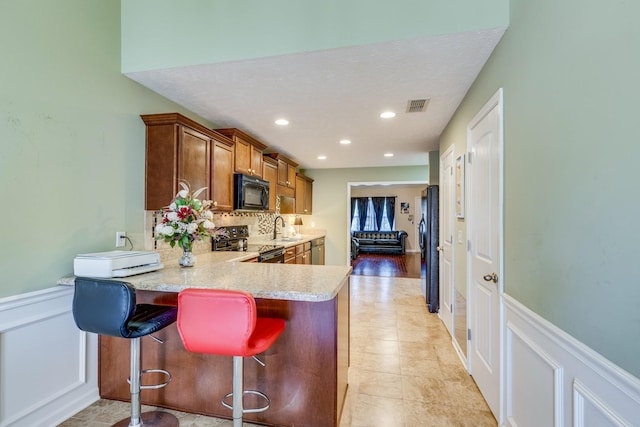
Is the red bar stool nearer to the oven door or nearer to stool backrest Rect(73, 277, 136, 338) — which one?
stool backrest Rect(73, 277, 136, 338)

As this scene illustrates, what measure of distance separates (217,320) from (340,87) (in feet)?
6.51

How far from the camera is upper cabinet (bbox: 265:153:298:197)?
4.81 metres

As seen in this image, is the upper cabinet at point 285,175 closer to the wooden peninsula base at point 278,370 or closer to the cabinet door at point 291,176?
the cabinet door at point 291,176

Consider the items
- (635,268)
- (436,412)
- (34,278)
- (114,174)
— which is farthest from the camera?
(114,174)

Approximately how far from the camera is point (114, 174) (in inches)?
87.3

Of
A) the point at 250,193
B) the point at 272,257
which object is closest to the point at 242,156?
the point at 250,193

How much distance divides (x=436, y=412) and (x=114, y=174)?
286cm

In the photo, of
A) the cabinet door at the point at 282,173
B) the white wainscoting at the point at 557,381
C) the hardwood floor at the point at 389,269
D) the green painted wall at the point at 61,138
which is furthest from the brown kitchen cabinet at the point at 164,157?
the hardwood floor at the point at 389,269

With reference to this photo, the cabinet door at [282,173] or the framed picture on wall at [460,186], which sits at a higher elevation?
the cabinet door at [282,173]

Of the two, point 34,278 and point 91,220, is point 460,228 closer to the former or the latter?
point 91,220

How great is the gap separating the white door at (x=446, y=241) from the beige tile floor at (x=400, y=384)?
0.21 meters

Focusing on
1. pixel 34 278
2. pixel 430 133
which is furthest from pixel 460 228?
pixel 34 278

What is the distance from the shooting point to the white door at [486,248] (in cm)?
181

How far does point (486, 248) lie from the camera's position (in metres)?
2.03
